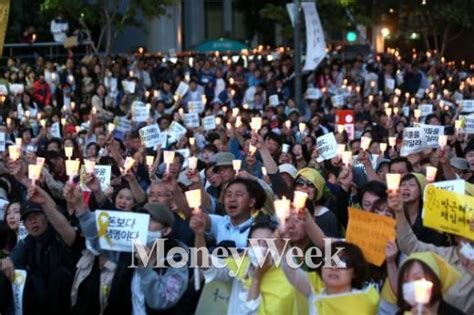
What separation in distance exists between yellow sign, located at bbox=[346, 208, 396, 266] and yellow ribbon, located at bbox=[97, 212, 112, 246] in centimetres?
139

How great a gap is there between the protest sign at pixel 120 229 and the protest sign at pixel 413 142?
5.13 meters

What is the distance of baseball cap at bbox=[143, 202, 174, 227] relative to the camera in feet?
21.9

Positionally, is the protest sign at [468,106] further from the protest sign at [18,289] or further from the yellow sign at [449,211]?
the protest sign at [18,289]

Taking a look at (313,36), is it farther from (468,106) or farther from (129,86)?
(468,106)

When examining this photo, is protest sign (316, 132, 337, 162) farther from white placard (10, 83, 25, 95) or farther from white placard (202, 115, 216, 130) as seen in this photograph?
white placard (10, 83, 25, 95)

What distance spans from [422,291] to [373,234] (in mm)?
1327

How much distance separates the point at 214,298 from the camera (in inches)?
247

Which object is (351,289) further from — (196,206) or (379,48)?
(379,48)

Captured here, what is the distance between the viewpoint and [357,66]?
2548 cm

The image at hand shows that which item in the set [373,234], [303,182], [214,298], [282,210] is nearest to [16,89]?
[303,182]

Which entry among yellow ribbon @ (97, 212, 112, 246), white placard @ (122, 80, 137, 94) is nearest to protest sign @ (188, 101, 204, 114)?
white placard @ (122, 80, 137, 94)

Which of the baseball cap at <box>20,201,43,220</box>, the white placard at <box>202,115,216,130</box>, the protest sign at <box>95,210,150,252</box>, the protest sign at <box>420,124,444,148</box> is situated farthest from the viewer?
the white placard at <box>202,115,216,130</box>

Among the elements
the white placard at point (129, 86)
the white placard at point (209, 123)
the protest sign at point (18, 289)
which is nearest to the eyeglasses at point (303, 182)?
the protest sign at point (18, 289)

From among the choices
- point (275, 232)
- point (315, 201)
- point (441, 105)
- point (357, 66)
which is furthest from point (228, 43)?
point (275, 232)
